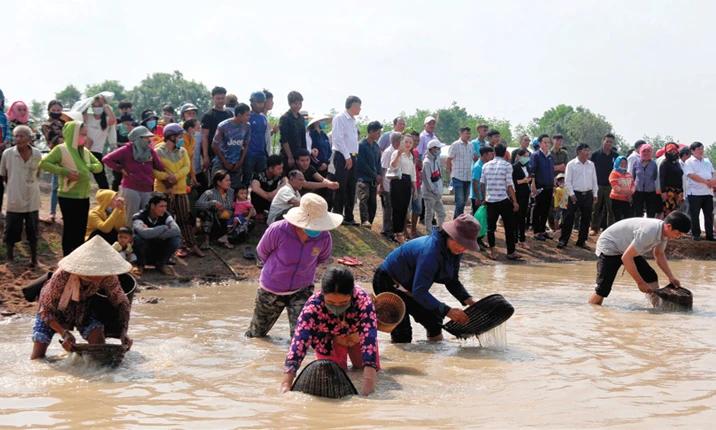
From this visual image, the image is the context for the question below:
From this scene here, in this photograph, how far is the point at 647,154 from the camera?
642 inches

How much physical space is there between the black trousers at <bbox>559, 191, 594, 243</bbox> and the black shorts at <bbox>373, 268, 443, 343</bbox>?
843 cm

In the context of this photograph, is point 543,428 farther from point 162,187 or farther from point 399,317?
point 162,187

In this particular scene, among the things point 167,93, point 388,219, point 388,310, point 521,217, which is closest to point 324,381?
point 388,310

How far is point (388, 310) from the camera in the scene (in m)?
7.48

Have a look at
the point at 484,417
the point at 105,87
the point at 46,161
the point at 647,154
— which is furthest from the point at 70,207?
the point at 105,87

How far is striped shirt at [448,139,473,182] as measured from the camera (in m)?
15.5

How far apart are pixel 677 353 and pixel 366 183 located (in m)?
7.76

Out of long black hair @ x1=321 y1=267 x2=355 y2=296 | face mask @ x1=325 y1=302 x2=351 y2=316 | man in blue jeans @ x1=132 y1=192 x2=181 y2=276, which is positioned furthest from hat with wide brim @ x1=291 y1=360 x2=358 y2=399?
man in blue jeans @ x1=132 y1=192 x2=181 y2=276

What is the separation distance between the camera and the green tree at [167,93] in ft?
189

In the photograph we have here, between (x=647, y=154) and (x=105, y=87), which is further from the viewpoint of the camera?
(x=105, y=87)

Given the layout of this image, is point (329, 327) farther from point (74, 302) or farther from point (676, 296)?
point (676, 296)

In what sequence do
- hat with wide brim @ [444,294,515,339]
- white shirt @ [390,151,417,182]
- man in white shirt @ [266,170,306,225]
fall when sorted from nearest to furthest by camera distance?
hat with wide brim @ [444,294,515,339] < man in white shirt @ [266,170,306,225] < white shirt @ [390,151,417,182]

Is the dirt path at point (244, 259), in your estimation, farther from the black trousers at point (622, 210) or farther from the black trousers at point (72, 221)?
the black trousers at point (622, 210)

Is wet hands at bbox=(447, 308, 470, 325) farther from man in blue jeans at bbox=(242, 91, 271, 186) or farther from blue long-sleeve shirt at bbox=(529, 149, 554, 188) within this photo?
blue long-sleeve shirt at bbox=(529, 149, 554, 188)
